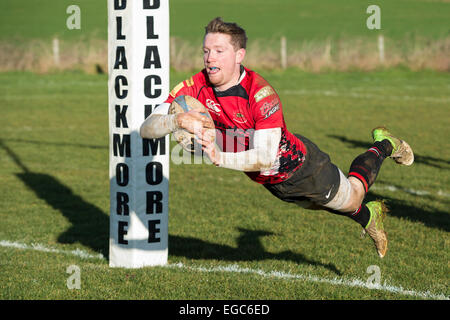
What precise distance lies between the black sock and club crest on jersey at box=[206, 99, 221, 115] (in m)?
1.89

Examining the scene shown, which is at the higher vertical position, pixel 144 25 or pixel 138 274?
pixel 144 25

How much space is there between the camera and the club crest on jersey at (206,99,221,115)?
6188 mm

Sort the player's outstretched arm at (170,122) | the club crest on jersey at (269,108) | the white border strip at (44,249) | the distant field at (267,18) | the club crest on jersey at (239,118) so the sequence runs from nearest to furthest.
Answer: the player's outstretched arm at (170,122) → the club crest on jersey at (269,108) → the club crest on jersey at (239,118) → the white border strip at (44,249) → the distant field at (267,18)

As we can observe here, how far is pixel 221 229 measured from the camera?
9.62m

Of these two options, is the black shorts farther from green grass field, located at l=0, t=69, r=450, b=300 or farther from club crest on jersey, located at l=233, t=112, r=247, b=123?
green grass field, located at l=0, t=69, r=450, b=300

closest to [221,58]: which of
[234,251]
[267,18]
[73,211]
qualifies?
[234,251]

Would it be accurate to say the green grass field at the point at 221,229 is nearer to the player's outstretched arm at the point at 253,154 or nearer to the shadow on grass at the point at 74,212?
→ the shadow on grass at the point at 74,212

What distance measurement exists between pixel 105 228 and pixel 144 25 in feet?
11.8

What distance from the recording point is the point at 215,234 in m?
9.34

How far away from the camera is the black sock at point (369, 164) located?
7238mm

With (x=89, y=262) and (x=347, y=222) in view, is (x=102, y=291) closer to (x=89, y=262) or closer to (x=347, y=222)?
(x=89, y=262)

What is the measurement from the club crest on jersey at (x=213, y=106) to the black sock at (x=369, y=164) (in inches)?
74.6

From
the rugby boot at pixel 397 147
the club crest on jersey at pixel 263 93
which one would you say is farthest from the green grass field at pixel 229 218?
the club crest on jersey at pixel 263 93
